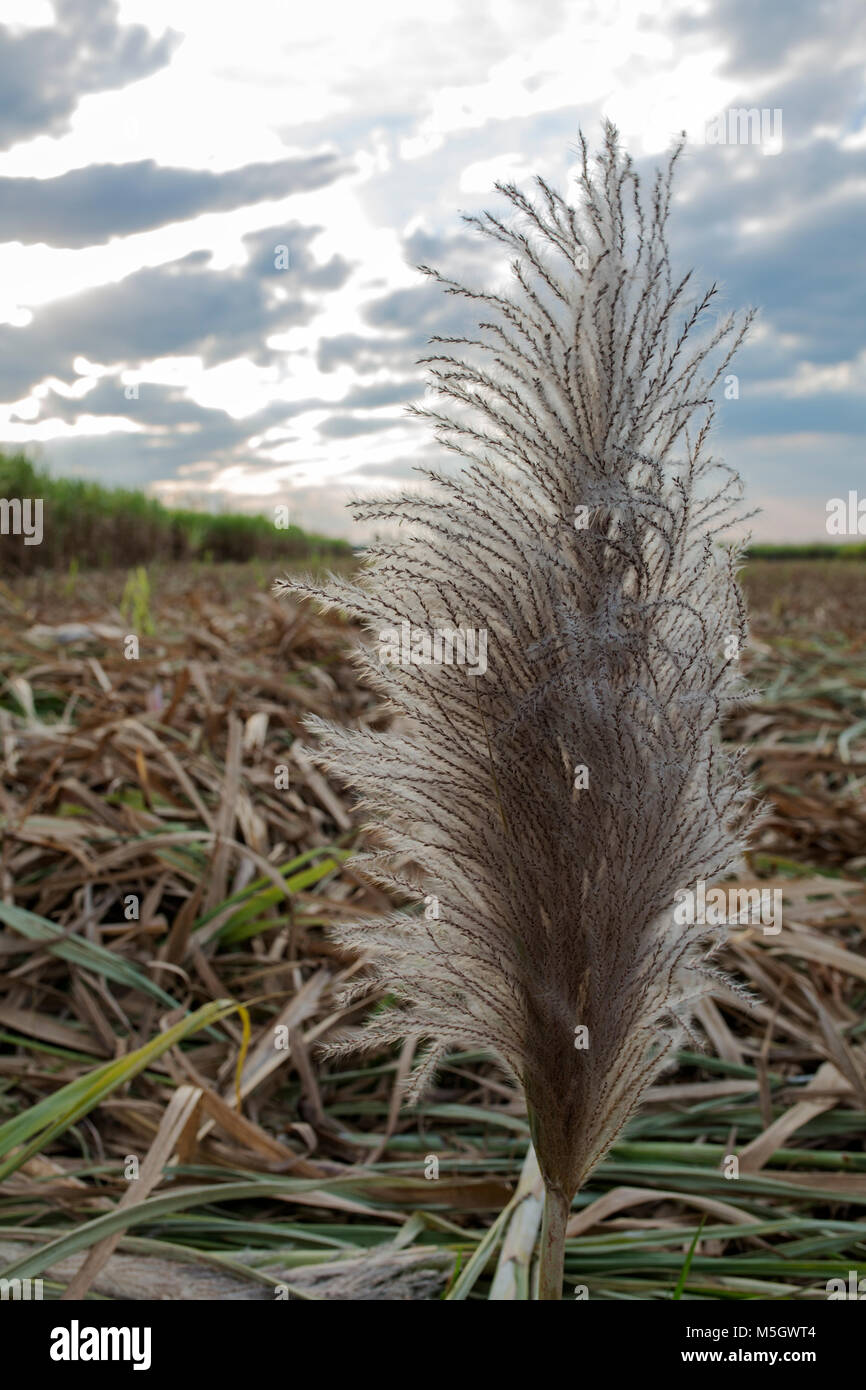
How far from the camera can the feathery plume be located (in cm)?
106

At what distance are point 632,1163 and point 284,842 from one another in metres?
1.72

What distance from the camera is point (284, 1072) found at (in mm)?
2543

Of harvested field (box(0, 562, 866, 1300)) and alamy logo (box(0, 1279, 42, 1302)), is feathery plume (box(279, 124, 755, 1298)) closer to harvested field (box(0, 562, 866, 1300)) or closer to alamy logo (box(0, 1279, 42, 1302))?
harvested field (box(0, 562, 866, 1300))

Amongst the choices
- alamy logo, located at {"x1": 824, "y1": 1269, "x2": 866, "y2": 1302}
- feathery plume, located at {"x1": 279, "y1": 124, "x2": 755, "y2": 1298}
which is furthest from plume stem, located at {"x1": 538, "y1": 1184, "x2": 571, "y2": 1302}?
alamy logo, located at {"x1": 824, "y1": 1269, "x2": 866, "y2": 1302}

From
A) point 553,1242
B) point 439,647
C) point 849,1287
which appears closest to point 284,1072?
point 849,1287

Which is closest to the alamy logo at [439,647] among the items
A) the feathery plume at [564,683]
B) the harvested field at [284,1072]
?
the feathery plume at [564,683]

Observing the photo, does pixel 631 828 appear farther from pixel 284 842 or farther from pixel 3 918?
pixel 284 842
